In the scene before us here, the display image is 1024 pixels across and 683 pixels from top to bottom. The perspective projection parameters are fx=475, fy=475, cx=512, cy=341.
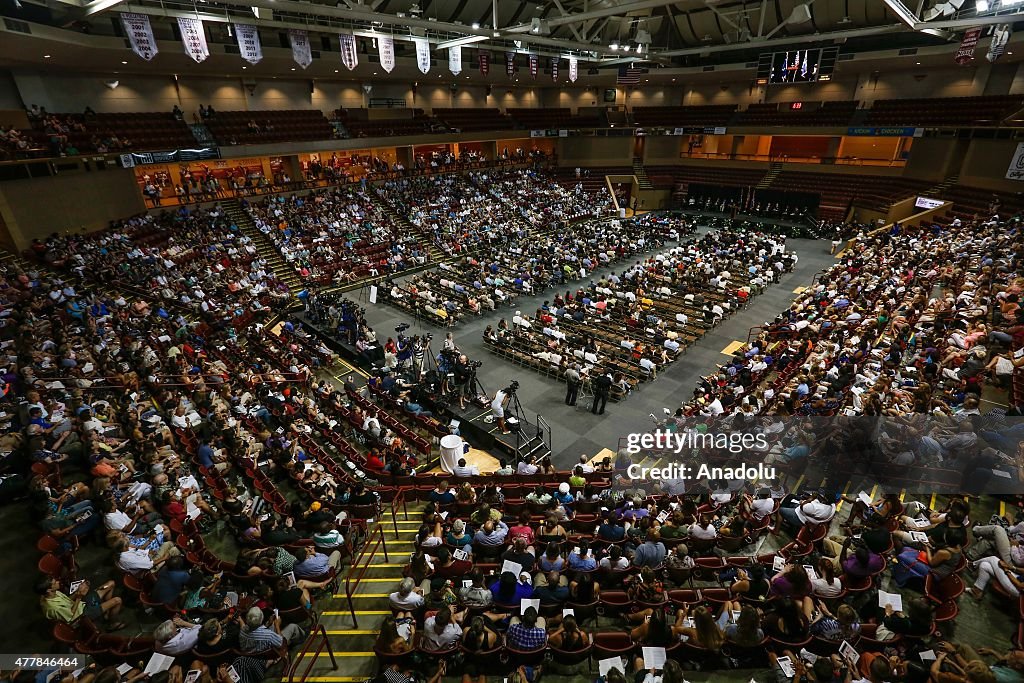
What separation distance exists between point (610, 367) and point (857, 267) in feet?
43.3

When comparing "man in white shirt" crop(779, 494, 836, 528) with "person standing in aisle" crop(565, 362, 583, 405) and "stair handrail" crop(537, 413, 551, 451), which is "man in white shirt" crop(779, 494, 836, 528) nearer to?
"stair handrail" crop(537, 413, 551, 451)

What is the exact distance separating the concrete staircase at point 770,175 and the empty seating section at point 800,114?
9.99 ft

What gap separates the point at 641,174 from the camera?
1652 inches

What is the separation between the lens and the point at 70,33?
17891 mm

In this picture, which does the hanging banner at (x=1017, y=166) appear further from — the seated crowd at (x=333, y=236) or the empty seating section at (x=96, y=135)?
the empty seating section at (x=96, y=135)

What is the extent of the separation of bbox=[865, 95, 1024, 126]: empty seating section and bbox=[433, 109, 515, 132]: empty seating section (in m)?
27.1

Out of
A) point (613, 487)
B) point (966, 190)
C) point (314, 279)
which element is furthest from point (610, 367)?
point (966, 190)

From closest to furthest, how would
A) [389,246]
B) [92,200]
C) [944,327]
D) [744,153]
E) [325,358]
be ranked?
[944,327] < [325,358] < [92,200] < [389,246] < [744,153]

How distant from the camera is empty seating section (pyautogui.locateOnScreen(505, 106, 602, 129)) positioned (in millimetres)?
42750

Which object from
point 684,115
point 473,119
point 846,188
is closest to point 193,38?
point 473,119

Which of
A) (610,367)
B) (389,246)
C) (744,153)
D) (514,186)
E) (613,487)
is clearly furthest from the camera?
(744,153)

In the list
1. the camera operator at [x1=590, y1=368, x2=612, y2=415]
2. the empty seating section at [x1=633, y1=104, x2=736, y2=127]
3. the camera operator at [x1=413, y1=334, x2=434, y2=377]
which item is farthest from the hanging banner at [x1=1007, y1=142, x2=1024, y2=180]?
the camera operator at [x1=413, y1=334, x2=434, y2=377]

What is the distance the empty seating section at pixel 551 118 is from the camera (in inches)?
1683

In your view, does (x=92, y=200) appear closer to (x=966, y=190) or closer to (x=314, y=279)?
(x=314, y=279)
